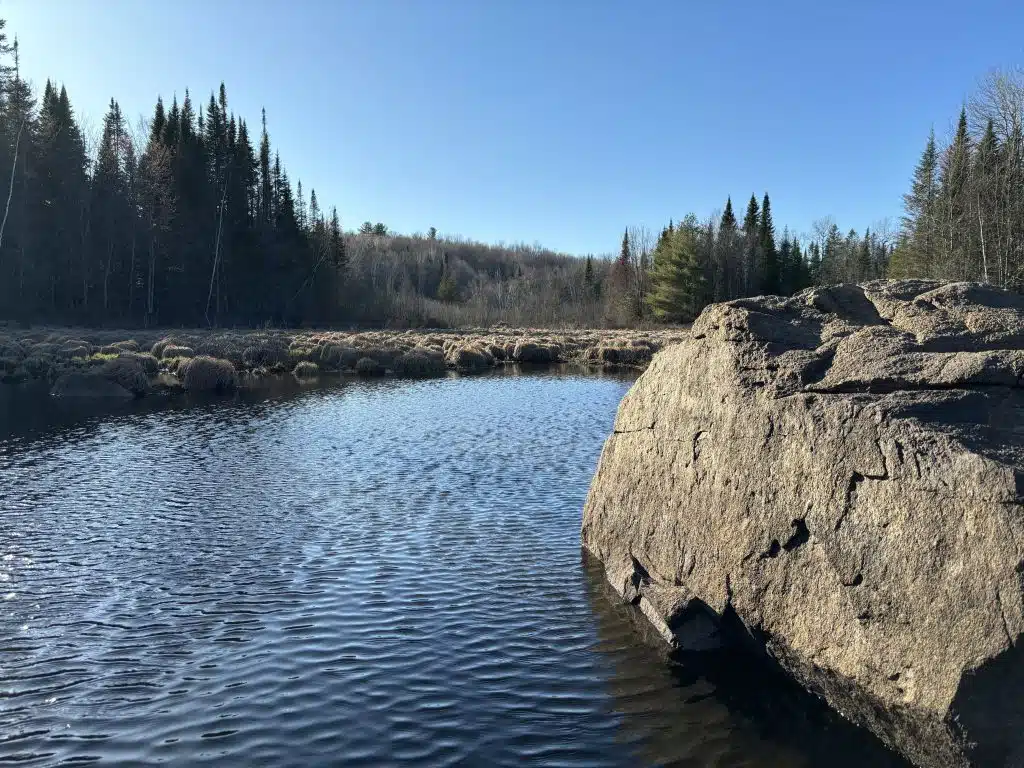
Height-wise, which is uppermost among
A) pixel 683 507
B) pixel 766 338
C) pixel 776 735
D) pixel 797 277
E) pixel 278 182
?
pixel 278 182

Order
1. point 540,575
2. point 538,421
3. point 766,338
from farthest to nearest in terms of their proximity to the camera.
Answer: point 538,421, point 540,575, point 766,338

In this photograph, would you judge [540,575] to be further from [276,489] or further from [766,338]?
[276,489]

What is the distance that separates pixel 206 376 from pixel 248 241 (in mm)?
43148

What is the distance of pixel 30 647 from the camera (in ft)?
23.8

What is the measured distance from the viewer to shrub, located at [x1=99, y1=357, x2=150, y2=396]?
27.8 metres

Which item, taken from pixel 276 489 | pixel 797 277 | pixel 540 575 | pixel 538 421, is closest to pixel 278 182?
pixel 797 277

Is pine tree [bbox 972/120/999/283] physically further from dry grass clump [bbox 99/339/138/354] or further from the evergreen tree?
dry grass clump [bbox 99/339/138/354]

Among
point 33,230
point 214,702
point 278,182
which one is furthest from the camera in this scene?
point 278,182

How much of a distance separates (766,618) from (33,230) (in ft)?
208

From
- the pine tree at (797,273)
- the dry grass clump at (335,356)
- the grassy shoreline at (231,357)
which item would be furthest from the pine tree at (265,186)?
the pine tree at (797,273)

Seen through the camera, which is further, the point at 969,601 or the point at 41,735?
the point at 41,735

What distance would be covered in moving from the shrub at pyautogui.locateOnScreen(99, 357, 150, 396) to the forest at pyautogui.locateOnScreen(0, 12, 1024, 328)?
2547cm

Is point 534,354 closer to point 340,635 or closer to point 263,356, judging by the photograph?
point 263,356

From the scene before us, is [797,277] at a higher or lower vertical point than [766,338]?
higher
